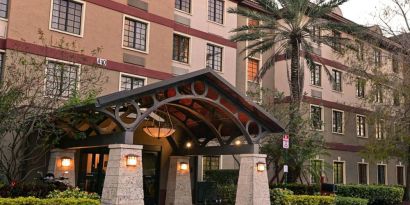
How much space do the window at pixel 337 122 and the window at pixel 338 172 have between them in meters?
2.30

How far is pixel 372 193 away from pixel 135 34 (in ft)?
51.1

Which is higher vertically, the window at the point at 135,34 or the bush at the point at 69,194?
the window at the point at 135,34

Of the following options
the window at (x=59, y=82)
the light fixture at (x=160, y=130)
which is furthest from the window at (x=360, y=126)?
the window at (x=59, y=82)

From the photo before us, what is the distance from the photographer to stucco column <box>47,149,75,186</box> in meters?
16.7

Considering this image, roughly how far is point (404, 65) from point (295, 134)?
10198 mm


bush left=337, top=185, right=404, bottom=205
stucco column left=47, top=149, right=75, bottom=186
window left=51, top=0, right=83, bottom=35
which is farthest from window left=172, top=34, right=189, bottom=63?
bush left=337, top=185, right=404, bottom=205

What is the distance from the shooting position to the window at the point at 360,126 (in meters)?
34.9

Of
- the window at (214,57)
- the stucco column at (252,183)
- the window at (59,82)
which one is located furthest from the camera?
the window at (214,57)

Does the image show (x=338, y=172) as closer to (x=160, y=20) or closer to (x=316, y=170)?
(x=316, y=170)

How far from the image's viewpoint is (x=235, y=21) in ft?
91.9

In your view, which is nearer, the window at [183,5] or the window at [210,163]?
the window at [210,163]

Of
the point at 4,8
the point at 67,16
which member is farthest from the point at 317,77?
the point at 4,8

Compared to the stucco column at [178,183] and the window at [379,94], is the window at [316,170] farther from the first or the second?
the stucco column at [178,183]

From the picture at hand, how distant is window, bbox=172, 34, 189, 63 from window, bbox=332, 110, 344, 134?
13275mm
